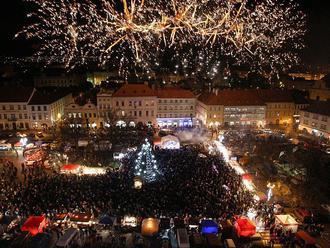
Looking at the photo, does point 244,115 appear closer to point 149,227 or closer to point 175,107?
point 175,107

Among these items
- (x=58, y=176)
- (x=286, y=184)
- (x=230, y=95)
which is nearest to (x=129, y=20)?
Result: (x=58, y=176)

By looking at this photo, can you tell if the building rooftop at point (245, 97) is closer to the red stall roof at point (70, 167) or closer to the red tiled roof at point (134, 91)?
→ the red tiled roof at point (134, 91)

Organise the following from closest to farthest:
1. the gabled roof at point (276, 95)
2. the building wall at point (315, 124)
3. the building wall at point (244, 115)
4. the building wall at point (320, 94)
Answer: the building wall at point (315, 124)
the building wall at point (244, 115)
the gabled roof at point (276, 95)
the building wall at point (320, 94)

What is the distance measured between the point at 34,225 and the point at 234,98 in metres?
Result: 34.1

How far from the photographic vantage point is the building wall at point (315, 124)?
37416 mm

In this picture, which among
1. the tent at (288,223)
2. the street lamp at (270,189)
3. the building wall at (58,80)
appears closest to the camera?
the tent at (288,223)

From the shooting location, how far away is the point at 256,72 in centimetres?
6588

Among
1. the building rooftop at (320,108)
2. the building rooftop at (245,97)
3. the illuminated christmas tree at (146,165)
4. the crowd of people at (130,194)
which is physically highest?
the building rooftop at (245,97)

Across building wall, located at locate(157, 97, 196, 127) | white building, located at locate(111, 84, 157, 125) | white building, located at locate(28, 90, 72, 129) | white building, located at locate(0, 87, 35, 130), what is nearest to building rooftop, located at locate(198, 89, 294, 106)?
building wall, located at locate(157, 97, 196, 127)

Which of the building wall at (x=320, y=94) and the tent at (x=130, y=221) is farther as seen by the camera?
the building wall at (x=320, y=94)

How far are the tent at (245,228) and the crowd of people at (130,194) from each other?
4.83 ft

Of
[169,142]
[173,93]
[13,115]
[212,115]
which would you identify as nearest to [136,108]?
[173,93]

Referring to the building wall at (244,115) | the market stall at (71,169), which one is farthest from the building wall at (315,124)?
the market stall at (71,169)

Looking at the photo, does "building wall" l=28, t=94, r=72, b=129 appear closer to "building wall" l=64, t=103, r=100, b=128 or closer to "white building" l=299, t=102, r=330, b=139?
"building wall" l=64, t=103, r=100, b=128
